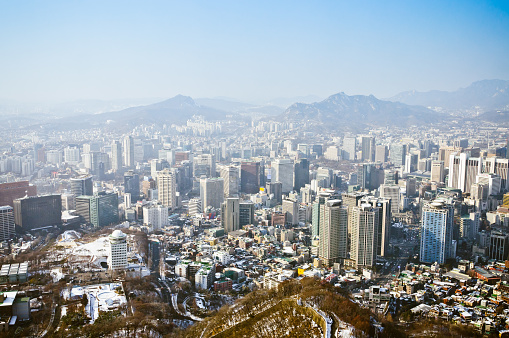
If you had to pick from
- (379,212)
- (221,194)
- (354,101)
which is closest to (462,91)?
(354,101)

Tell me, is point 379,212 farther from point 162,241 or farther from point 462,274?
point 162,241

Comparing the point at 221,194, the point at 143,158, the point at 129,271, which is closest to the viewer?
the point at 129,271

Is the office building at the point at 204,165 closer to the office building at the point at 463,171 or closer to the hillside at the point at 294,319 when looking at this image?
the office building at the point at 463,171

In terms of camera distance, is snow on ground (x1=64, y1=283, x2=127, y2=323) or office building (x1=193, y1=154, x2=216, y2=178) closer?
snow on ground (x1=64, y1=283, x2=127, y2=323)

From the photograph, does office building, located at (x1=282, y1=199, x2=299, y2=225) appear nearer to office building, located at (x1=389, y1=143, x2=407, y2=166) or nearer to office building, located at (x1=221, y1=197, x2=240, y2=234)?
office building, located at (x1=221, y1=197, x2=240, y2=234)

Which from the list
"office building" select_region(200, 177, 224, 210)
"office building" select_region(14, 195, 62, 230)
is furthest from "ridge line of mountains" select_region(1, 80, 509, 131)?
"office building" select_region(14, 195, 62, 230)

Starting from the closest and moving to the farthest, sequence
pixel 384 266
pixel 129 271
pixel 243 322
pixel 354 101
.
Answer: pixel 243 322 < pixel 129 271 < pixel 384 266 < pixel 354 101

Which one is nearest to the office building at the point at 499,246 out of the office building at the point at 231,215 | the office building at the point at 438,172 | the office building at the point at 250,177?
the office building at the point at 231,215
